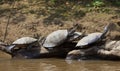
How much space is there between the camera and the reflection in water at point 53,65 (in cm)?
924

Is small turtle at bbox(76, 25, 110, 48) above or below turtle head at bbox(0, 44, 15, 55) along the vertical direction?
above

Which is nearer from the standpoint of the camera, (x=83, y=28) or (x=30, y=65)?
(x=30, y=65)

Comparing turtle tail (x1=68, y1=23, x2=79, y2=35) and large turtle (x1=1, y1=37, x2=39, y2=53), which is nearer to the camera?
large turtle (x1=1, y1=37, x2=39, y2=53)

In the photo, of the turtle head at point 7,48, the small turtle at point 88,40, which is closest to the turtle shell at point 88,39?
the small turtle at point 88,40

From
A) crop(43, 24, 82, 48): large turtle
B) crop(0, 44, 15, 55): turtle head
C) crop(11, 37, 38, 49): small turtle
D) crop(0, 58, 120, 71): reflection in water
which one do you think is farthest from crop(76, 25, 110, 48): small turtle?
crop(0, 44, 15, 55): turtle head

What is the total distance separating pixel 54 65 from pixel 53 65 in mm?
27

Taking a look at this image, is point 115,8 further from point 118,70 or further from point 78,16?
point 118,70

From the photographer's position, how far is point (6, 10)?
14.6 meters

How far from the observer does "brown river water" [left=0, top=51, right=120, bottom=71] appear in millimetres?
9242

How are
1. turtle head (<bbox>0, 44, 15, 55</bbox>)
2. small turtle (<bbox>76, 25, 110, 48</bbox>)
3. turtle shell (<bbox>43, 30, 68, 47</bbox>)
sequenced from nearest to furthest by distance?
small turtle (<bbox>76, 25, 110, 48</bbox>) → turtle shell (<bbox>43, 30, 68, 47</bbox>) → turtle head (<bbox>0, 44, 15, 55</bbox>)

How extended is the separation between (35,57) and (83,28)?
2.18 metres

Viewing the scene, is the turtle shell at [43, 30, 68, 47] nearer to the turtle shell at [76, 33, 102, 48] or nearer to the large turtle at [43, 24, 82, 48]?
the large turtle at [43, 24, 82, 48]

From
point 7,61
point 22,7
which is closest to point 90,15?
point 22,7

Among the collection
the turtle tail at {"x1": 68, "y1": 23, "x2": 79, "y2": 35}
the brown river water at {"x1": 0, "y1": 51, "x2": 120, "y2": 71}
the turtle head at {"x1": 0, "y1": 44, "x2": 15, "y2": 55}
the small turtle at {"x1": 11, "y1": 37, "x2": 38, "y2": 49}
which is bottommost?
the brown river water at {"x1": 0, "y1": 51, "x2": 120, "y2": 71}
